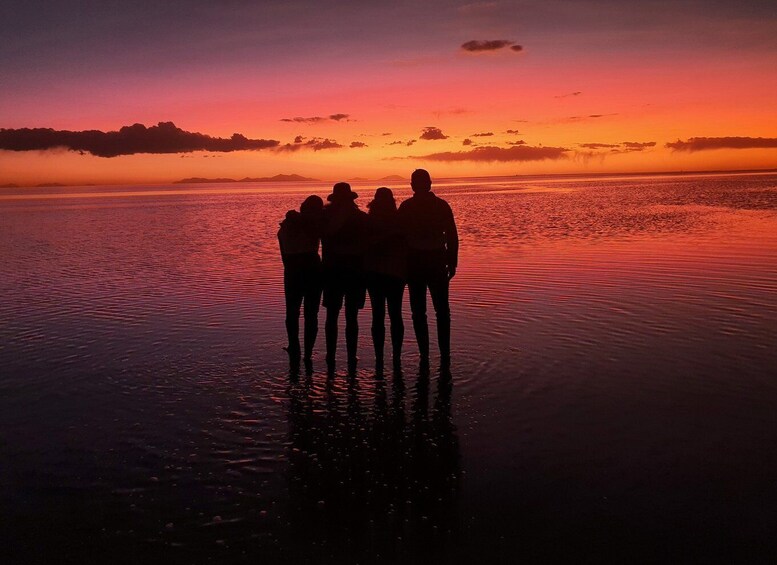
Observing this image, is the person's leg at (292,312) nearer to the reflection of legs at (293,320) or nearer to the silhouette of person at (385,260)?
the reflection of legs at (293,320)

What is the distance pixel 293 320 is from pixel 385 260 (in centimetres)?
152

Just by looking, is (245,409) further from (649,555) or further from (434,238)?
(649,555)

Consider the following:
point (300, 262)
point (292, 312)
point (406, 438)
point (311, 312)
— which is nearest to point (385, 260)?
point (300, 262)

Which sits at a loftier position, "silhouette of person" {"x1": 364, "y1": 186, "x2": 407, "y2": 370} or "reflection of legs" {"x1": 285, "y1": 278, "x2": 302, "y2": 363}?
"silhouette of person" {"x1": 364, "y1": 186, "x2": 407, "y2": 370}

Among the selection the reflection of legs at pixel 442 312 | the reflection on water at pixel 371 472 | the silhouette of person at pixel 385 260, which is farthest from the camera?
the reflection of legs at pixel 442 312

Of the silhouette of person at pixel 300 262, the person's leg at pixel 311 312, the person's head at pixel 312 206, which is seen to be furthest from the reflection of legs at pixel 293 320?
the person's head at pixel 312 206

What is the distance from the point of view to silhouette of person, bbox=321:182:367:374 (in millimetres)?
8094

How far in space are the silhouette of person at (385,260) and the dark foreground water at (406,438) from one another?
2.50 ft

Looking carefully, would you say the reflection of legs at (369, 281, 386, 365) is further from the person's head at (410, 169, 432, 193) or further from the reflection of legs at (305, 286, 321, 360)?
the person's head at (410, 169, 432, 193)

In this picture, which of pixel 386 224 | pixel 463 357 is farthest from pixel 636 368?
pixel 386 224

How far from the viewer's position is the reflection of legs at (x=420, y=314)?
8.23 metres

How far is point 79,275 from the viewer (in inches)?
706

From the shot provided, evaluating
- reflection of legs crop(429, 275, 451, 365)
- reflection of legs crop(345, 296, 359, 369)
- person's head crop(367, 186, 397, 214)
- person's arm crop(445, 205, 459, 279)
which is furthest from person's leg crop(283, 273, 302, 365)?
person's arm crop(445, 205, 459, 279)

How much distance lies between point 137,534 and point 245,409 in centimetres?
245
